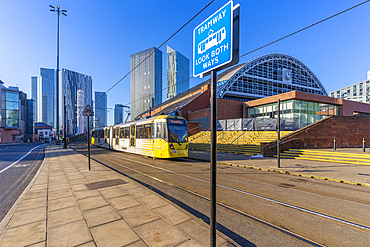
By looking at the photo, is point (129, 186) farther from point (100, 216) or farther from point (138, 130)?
point (138, 130)

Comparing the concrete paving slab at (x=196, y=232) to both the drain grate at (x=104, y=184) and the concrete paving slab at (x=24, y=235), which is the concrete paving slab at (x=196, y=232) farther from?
the drain grate at (x=104, y=184)

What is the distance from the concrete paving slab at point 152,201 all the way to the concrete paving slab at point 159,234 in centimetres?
86

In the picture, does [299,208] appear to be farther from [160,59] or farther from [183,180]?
[160,59]

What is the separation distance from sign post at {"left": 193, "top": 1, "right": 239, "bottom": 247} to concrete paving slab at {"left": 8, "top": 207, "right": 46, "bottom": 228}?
4019 millimetres

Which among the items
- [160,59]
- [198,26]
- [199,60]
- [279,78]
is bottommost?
[199,60]

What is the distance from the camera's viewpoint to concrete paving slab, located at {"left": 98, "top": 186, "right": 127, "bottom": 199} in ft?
17.3

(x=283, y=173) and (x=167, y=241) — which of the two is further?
(x=283, y=173)

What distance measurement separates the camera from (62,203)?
15.5 ft

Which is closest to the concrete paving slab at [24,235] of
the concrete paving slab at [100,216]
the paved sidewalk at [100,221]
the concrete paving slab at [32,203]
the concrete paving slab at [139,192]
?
the paved sidewalk at [100,221]

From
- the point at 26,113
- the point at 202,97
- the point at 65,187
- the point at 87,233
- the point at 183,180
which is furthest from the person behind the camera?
the point at 26,113

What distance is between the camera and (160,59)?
493 ft

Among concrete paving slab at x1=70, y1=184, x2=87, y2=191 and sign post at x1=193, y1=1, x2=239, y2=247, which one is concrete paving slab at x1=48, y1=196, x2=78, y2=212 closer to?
concrete paving slab at x1=70, y1=184, x2=87, y2=191

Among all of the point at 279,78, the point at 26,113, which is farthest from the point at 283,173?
the point at 26,113

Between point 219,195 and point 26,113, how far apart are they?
3592 inches
